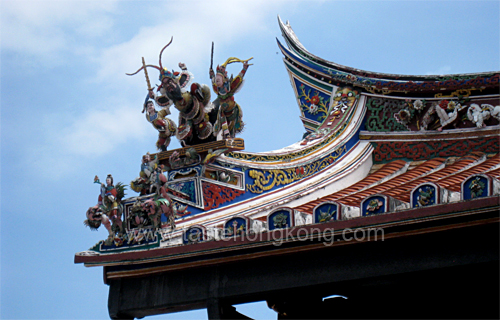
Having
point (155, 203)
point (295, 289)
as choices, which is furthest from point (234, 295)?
point (155, 203)

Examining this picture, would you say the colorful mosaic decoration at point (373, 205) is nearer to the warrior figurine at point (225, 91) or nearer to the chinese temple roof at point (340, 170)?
the chinese temple roof at point (340, 170)

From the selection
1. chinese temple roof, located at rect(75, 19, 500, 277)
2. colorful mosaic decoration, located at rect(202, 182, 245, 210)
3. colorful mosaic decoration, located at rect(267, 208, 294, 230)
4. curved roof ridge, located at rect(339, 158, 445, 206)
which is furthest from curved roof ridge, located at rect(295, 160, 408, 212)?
colorful mosaic decoration, located at rect(267, 208, 294, 230)

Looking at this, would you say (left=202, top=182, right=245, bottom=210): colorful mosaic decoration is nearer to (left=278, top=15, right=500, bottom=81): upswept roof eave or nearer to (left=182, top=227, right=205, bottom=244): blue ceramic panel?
(left=182, top=227, right=205, bottom=244): blue ceramic panel

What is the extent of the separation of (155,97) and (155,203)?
1857 mm

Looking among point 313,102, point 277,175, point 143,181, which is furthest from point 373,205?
point 313,102

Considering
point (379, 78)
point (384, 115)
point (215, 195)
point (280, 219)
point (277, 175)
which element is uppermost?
point (379, 78)

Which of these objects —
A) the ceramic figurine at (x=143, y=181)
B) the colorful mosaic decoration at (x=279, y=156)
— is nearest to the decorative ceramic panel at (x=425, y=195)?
the colorful mosaic decoration at (x=279, y=156)

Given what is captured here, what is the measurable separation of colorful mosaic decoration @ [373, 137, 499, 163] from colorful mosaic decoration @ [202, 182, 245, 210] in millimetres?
2705

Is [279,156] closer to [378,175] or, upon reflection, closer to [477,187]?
[378,175]

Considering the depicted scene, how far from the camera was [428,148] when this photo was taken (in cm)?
1110

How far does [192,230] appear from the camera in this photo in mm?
8180

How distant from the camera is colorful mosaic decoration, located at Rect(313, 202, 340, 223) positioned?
7.84 m

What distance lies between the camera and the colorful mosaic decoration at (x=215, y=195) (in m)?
9.36

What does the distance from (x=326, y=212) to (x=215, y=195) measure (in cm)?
189
